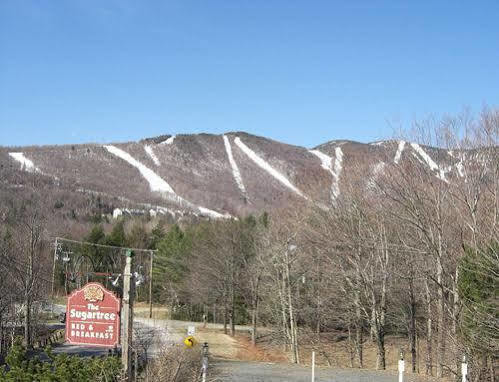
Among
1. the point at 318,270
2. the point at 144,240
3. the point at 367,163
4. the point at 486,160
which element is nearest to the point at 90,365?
the point at 486,160

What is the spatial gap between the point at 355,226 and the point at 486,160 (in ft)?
33.8

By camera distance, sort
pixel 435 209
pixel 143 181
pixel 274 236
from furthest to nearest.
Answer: pixel 143 181 → pixel 274 236 → pixel 435 209

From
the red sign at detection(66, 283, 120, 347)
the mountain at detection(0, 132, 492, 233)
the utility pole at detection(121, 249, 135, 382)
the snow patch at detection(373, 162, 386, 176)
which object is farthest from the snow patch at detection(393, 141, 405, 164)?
the mountain at detection(0, 132, 492, 233)

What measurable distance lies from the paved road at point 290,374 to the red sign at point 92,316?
5750mm

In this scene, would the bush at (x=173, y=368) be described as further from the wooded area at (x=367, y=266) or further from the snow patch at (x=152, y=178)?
the snow patch at (x=152, y=178)

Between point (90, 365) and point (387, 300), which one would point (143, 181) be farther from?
point (90, 365)

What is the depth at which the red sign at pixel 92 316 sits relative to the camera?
439 inches

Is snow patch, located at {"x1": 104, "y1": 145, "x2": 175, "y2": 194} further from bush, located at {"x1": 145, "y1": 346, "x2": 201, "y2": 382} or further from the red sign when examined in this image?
the red sign

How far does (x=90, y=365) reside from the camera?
34.9ft

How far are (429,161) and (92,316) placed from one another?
33.8ft

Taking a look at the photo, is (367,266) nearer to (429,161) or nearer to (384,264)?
(384,264)

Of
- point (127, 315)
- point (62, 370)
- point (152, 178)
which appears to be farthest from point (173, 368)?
point (152, 178)

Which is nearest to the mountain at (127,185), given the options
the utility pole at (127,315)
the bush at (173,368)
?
the bush at (173,368)

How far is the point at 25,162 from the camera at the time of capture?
173500 mm
